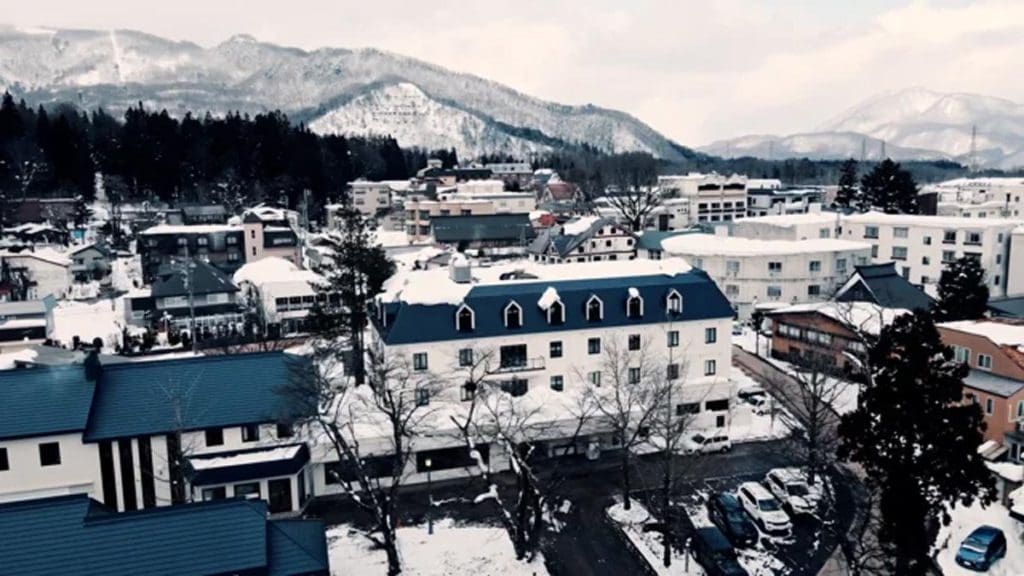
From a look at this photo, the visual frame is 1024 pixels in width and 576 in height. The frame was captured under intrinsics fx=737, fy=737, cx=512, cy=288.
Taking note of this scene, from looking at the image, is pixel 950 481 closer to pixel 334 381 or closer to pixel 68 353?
pixel 334 381

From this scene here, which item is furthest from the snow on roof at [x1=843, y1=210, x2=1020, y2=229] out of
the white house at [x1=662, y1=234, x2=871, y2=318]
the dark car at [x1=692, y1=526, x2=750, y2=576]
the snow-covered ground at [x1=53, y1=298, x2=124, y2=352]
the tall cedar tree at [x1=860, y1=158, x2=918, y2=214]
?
the snow-covered ground at [x1=53, y1=298, x2=124, y2=352]

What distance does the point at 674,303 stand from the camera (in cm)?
2628

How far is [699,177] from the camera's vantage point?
8081 cm

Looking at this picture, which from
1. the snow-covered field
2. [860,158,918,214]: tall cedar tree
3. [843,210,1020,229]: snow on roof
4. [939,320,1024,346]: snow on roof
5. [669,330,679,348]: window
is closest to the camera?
the snow-covered field

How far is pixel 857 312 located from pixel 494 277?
52.5 feet

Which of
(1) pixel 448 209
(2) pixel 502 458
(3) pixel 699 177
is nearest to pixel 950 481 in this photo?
(2) pixel 502 458

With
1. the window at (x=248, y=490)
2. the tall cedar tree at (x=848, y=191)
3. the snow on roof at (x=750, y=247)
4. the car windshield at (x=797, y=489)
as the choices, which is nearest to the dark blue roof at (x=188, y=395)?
the window at (x=248, y=490)

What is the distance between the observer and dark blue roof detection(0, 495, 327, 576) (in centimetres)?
1284

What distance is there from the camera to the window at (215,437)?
65.8ft

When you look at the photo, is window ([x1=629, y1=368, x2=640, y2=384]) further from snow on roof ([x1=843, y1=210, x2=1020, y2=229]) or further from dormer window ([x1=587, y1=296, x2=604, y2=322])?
snow on roof ([x1=843, y1=210, x2=1020, y2=229])

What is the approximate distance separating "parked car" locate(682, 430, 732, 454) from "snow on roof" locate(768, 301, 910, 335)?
27.5 feet

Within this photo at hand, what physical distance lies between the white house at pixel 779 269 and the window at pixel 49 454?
1285 inches

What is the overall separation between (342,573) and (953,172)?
6539 inches

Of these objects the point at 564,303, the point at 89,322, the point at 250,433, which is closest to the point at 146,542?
the point at 250,433
